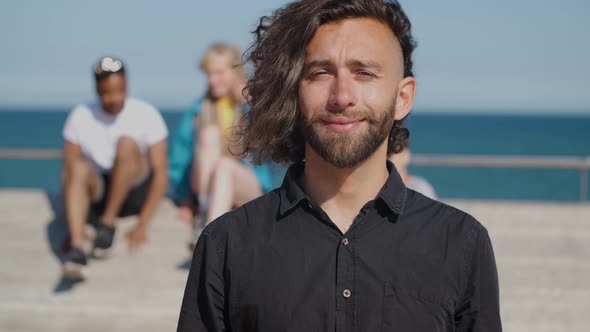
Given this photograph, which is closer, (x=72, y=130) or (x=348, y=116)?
(x=348, y=116)

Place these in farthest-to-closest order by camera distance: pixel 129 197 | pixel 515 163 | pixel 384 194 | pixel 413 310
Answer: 1. pixel 515 163
2. pixel 129 197
3. pixel 384 194
4. pixel 413 310

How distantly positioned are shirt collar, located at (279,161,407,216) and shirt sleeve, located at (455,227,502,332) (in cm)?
19

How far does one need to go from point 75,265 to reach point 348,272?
443 centimetres

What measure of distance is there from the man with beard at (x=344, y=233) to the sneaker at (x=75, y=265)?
417 centimetres

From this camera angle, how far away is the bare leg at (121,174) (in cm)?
636

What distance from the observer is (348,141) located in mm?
2105

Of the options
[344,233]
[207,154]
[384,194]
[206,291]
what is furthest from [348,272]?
[207,154]

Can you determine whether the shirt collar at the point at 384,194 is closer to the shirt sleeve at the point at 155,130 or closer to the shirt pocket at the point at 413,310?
the shirt pocket at the point at 413,310

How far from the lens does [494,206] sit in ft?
23.6

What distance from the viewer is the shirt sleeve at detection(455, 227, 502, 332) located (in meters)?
2.05

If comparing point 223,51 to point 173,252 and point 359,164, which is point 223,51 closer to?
point 173,252

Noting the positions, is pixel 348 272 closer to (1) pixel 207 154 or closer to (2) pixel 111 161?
(1) pixel 207 154

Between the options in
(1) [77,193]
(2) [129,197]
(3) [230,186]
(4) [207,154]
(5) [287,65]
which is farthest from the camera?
(2) [129,197]

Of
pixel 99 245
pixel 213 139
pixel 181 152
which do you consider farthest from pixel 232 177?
pixel 99 245
